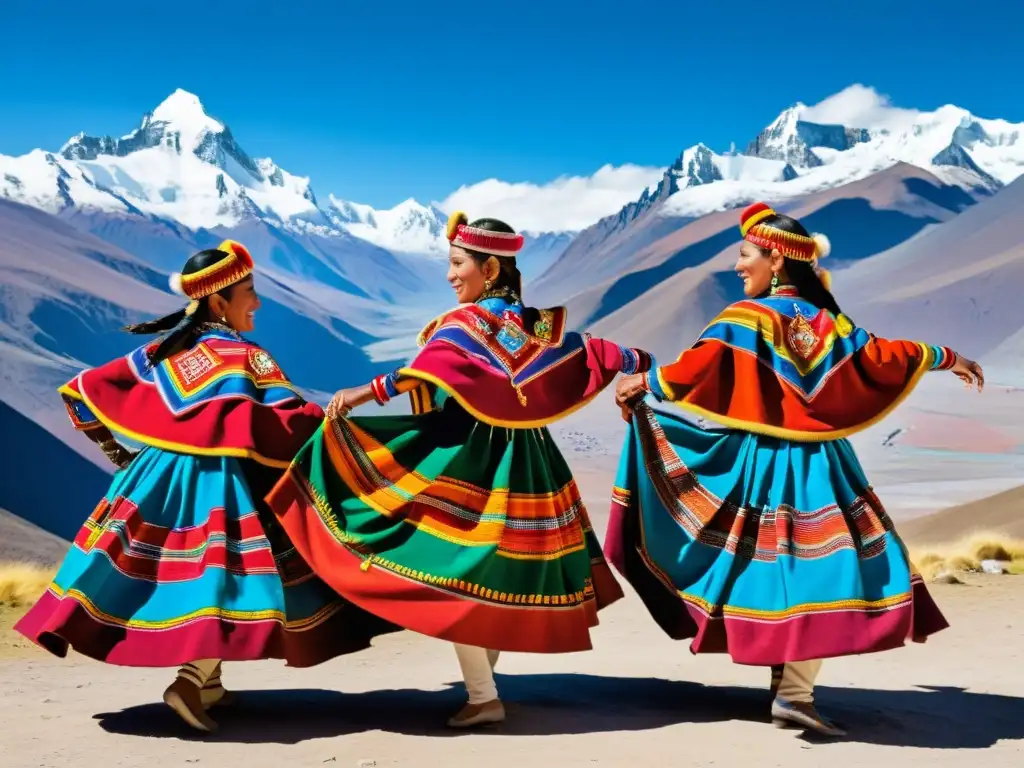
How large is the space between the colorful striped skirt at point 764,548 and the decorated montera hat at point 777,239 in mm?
767

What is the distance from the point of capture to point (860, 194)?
73.2 m

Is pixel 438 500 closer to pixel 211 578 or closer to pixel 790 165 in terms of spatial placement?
pixel 211 578

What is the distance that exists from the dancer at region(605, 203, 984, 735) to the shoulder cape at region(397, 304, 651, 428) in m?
0.19

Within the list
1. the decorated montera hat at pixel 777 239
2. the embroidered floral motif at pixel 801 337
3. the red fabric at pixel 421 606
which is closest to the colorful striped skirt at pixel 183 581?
the red fabric at pixel 421 606

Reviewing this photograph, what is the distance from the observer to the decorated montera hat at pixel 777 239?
480 centimetres

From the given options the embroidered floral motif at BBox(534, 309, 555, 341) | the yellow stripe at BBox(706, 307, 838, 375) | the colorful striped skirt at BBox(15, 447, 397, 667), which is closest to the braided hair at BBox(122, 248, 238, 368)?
the colorful striped skirt at BBox(15, 447, 397, 667)

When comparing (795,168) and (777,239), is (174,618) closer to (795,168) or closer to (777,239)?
(777,239)

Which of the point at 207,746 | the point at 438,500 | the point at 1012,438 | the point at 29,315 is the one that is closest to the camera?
the point at 207,746

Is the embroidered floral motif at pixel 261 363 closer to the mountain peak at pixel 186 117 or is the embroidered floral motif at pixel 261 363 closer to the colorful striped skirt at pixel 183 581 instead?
the colorful striped skirt at pixel 183 581

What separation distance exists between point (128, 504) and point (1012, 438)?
30484mm

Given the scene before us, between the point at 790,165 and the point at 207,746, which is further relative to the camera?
the point at 790,165

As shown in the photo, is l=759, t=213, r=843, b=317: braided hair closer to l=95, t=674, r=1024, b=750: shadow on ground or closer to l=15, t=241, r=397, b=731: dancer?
l=95, t=674, r=1024, b=750: shadow on ground

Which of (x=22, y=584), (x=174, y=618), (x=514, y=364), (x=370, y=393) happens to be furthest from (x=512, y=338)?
(x=22, y=584)

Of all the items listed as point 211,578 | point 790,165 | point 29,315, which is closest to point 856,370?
point 211,578
